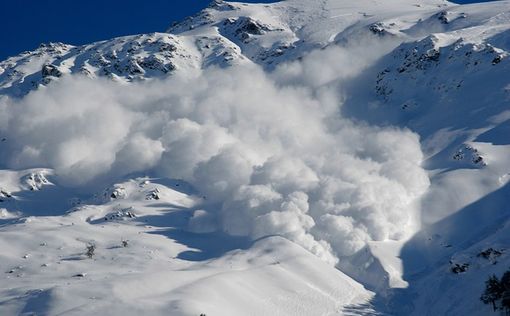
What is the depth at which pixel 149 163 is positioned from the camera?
198875mm

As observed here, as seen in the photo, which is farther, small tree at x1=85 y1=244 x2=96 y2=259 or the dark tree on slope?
small tree at x1=85 y1=244 x2=96 y2=259

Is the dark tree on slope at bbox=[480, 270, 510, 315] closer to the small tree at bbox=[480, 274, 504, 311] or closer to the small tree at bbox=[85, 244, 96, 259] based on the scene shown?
the small tree at bbox=[480, 274, 504, 311]

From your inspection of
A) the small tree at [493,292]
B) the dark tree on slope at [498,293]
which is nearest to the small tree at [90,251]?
the dark tree on slope at [498,293]

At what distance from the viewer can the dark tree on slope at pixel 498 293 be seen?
8862 cm

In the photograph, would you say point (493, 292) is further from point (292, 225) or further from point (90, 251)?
point (90, 251)

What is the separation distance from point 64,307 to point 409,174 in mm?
94164

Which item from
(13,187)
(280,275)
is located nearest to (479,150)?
(280,275)

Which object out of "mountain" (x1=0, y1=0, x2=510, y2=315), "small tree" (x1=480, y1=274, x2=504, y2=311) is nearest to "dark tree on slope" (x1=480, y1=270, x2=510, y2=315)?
"small tree" (x1=480, y1=274, x2=504, y2=311)

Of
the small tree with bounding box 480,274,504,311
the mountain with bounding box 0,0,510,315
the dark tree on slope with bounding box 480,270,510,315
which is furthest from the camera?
the mountain with bounding box 0,0,510,315

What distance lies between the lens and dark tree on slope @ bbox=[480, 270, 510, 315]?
88.6m

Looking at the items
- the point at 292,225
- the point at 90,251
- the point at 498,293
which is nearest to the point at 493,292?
the point at 498,293

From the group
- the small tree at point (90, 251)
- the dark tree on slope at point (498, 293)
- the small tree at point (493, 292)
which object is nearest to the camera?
the dark tree on slope at point (498, 293)

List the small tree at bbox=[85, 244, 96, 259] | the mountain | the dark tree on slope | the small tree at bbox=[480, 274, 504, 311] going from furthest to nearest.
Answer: the small tree at bbox=[85, 244, 96, 259]
the mountain
the small tree at bbox=[480, 274, 504, 311]
the dark tree on slope

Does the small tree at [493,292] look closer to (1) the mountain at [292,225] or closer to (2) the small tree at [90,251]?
(1) the mountain at [292,225]
